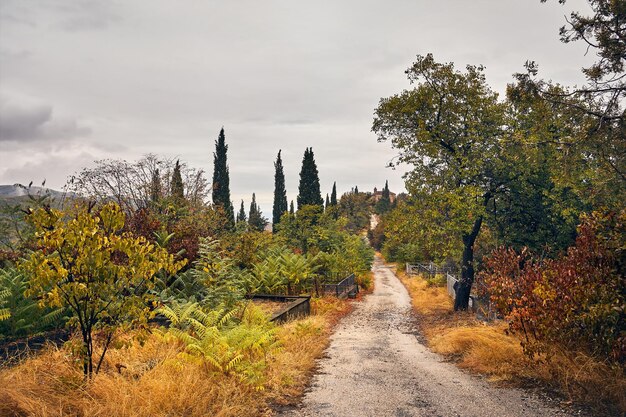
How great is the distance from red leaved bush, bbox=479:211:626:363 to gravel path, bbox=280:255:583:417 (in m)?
1.07

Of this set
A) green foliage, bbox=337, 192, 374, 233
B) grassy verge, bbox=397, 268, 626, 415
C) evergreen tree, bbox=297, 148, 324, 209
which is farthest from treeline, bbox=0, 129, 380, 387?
green foliage, bbox=337, 192, 374, 233

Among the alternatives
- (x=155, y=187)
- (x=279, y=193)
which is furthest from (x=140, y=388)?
(x=279, y=193)

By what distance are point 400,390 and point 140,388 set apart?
12.4 feet

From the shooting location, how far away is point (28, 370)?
5.04 metres

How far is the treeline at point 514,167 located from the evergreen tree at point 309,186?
2027 cm

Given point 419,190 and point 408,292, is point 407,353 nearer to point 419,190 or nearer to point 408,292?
point 419,190

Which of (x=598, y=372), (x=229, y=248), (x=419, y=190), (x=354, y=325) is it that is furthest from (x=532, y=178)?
(x=229, y=248)

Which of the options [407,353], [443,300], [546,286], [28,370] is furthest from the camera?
[443,300]

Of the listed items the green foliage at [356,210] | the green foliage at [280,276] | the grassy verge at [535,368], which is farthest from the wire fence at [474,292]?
the green foliage at [356,210]

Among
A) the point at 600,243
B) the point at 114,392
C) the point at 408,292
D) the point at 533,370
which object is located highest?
the point at 600,243

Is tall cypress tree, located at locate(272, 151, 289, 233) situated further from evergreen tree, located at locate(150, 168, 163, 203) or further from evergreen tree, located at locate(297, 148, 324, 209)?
evergreen tree, located at locate(150, 168, 163, 203)

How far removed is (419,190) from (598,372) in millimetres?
9593

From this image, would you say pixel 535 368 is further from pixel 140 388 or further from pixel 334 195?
pixel 334 195

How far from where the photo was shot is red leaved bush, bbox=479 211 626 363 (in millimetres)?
5230
